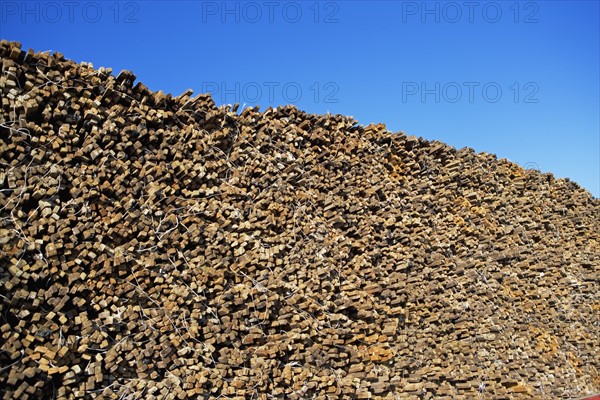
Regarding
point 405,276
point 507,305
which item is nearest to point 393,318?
point 405,276

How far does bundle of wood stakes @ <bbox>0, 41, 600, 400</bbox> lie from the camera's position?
3500 mm

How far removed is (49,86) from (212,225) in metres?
1.71

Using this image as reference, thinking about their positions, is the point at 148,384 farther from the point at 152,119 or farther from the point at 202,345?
the point at 152,119

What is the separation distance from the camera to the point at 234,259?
443cm

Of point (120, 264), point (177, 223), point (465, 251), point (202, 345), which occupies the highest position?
point (465, 251)

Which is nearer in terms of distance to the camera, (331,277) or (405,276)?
(331,277)

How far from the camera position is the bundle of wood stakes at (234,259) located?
3.50 m


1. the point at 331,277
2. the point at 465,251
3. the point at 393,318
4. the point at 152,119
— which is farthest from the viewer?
the point at 465,251

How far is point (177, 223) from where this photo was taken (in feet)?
13.7

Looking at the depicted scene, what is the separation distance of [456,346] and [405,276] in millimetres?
1109

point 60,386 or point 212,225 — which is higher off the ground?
point 212,225

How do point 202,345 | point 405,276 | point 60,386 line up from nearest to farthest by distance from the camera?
point 60,386
point 202,345
point 405,276

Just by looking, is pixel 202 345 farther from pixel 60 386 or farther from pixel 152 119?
pixel 152 119

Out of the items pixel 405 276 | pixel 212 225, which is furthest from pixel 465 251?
pixel 212 225
